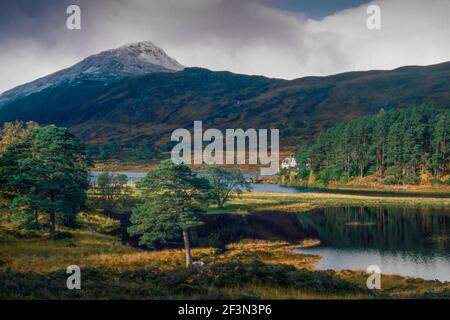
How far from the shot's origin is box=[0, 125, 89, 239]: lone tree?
152 feet

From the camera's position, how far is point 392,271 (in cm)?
4084

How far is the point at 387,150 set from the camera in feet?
447

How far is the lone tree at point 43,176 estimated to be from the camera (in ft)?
152

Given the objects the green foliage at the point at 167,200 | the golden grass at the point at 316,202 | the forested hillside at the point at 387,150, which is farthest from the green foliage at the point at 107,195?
the forested hillside at the point at 387,150

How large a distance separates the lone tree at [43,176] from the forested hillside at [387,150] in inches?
3968

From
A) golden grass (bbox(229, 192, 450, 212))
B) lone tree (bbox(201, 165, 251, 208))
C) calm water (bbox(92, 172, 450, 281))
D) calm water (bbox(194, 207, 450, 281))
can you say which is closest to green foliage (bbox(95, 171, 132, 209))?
lone tree (bbox(201, 165, 251, 208))

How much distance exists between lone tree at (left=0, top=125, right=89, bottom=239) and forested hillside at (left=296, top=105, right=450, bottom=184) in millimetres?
100795

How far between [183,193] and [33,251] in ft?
50.0

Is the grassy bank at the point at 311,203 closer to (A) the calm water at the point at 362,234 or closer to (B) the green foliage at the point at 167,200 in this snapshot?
(A) the calm water at the point at 362,234

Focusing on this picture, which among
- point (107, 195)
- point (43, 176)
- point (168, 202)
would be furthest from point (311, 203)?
point (43, 176)

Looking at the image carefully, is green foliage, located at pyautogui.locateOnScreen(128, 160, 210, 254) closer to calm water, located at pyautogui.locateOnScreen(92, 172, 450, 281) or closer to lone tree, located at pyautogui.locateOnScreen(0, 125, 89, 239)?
lone tree, located at pyautogui.locateOnScreen(0, 125, 89, 239)

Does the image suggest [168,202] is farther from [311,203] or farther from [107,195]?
[311,203]

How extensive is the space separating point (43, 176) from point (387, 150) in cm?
11208
